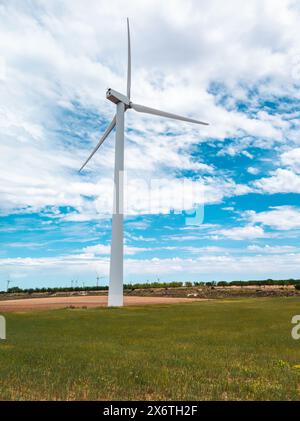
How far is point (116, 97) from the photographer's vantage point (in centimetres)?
7962

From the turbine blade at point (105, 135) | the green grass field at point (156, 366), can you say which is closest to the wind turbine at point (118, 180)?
the turbine blade at point (105, 135)

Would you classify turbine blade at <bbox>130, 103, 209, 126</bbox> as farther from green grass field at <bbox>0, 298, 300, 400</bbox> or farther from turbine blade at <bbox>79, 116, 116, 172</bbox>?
green grass field at <bbox>0, 298, 300, 400</bbox>

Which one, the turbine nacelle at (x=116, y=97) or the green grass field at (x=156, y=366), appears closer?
the green grass field at (x=156, y=366)

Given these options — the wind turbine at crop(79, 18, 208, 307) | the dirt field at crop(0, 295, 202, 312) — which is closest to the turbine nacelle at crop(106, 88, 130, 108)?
the wind turbine at crop(79, 18, 208, 307)

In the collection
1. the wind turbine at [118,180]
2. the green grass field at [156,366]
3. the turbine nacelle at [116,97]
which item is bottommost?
the green grass field at [156,366]

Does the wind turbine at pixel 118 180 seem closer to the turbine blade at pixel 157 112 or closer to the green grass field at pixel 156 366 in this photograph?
the turbine blade at pixel 157 112

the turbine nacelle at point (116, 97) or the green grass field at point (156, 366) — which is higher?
the turbine nacelle at point (116, 97)

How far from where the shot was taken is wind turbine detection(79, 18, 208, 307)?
2808 inches

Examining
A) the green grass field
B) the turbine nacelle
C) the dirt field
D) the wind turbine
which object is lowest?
the dirt field

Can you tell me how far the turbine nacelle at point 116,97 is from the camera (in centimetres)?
7950

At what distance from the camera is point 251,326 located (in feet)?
133

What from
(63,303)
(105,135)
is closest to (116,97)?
(105,135)
